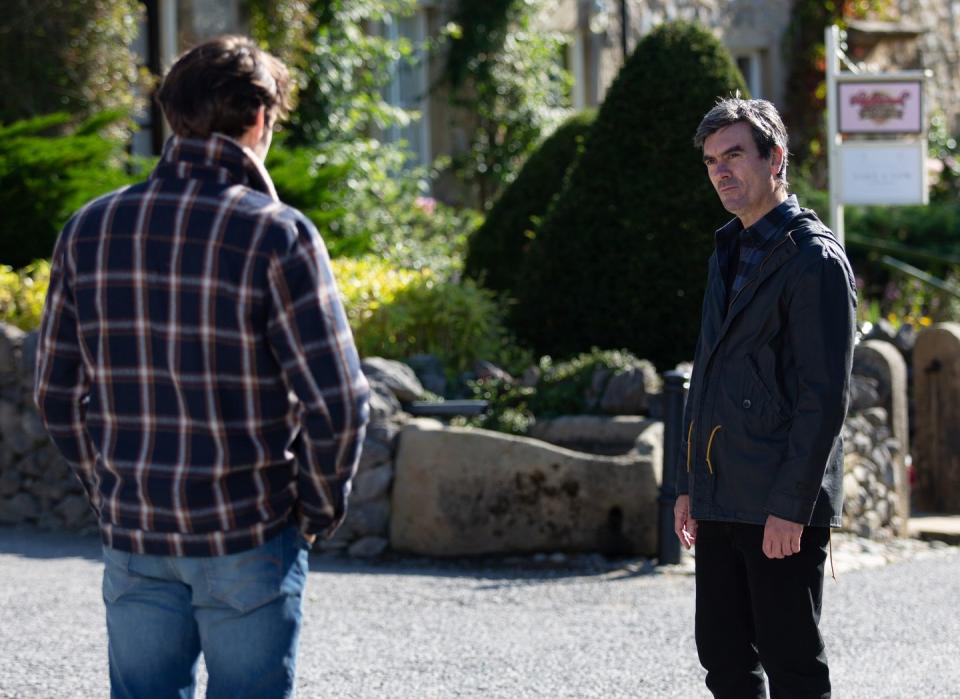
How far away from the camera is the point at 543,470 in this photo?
6.46 meters

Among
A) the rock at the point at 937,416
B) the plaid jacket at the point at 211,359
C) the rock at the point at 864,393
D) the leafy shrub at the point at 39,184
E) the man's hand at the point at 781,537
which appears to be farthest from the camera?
the leafy shrub at the point at 39,184

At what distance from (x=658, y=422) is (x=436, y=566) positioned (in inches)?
50.8

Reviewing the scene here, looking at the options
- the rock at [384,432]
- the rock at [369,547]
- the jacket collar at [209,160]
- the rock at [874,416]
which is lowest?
the rock at [369,547]

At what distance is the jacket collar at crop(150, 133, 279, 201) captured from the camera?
2373mm

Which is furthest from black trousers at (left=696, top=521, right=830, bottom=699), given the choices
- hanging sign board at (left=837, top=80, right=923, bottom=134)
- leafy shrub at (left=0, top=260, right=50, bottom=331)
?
hanging sign board at (left=837, top=80, right=923, bottom=134)

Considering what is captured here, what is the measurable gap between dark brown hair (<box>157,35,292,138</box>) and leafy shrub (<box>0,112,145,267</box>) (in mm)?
6638

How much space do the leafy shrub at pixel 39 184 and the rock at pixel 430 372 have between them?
2.42 m

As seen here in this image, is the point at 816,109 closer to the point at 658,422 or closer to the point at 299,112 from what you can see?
the point at 299,112

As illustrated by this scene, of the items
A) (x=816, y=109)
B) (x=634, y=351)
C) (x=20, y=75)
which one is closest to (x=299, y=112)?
(x=20, y=75)

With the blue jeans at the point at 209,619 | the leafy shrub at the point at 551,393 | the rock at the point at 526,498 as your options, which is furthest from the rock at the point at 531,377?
the blue jeans at the point at 209,619

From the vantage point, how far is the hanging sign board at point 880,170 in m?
8.50

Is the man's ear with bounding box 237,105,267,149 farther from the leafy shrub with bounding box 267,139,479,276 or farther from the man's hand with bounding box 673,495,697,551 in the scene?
the leafy shrub with bounding box 267,139,479,276

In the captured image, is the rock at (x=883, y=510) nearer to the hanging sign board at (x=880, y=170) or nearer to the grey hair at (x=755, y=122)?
the hanging sign board at (x=880, y=170)

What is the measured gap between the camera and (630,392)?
706 centimetres
